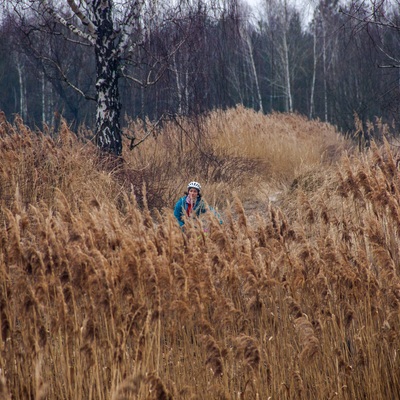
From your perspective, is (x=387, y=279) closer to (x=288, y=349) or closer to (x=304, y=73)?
(x=288, y=349)

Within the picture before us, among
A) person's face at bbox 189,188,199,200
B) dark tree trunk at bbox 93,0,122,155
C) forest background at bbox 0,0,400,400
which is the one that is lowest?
forest background at bbox 0,0,400,400

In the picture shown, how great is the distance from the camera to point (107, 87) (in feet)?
29.6

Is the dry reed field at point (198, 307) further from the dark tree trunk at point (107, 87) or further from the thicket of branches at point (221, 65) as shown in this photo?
the dark tree trunk at point (107, 87)

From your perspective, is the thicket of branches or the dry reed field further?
the thicket of branches

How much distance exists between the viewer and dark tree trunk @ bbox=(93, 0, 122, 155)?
29.1ft

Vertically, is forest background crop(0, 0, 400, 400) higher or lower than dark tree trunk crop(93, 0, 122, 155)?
lower

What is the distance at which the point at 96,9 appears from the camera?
28.9 ft

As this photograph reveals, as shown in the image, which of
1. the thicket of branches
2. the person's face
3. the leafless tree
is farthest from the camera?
the thicket of branches

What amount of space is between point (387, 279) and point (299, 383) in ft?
2.66

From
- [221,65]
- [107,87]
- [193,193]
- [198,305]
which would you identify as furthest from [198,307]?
[221,65]

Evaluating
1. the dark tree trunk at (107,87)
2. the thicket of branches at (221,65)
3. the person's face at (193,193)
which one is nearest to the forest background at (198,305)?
the person's face at (193,193)

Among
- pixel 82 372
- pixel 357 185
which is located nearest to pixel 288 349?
pixel 82 372

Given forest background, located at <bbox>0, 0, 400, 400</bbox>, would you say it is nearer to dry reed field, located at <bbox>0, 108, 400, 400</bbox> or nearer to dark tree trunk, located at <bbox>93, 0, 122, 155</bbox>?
dry reed field, located at <bbox>0, 108, 400, 400</bbox>

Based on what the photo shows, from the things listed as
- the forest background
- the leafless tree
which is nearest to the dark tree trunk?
the leafless tree
